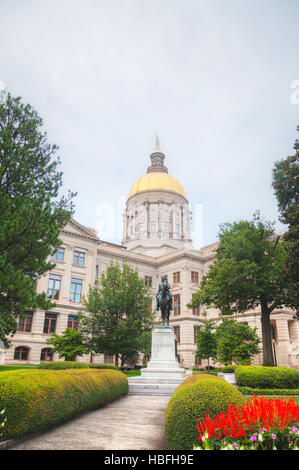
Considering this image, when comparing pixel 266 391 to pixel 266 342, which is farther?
pixel 266 342

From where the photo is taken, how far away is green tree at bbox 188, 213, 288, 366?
1014 inches

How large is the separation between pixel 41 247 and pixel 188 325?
1694 inches

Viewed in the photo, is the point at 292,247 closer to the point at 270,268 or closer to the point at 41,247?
the point at 270,268

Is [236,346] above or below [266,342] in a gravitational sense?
below

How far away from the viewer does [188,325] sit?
170 feet

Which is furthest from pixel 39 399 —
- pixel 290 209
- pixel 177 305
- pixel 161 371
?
pixel 177 305

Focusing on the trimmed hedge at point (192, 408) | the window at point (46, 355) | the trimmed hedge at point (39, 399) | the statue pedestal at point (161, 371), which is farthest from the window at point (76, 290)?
the trimmed hedge at point (192, 408)

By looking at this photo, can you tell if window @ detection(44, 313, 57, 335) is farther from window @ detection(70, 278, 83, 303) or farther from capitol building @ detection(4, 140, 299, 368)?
window @ detection(70, 278, 83, 303)

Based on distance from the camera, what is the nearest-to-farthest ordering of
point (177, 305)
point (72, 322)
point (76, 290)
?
point (72, 322) → point (76, 290) → point (177, 305)

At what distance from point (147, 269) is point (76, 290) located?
1568 cm

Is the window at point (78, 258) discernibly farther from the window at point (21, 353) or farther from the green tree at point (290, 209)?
the green tree at point (290, 209)

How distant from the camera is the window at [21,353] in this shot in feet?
134

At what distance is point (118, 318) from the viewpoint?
113 feet

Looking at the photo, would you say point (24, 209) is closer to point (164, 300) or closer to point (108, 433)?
point (108, 433)
